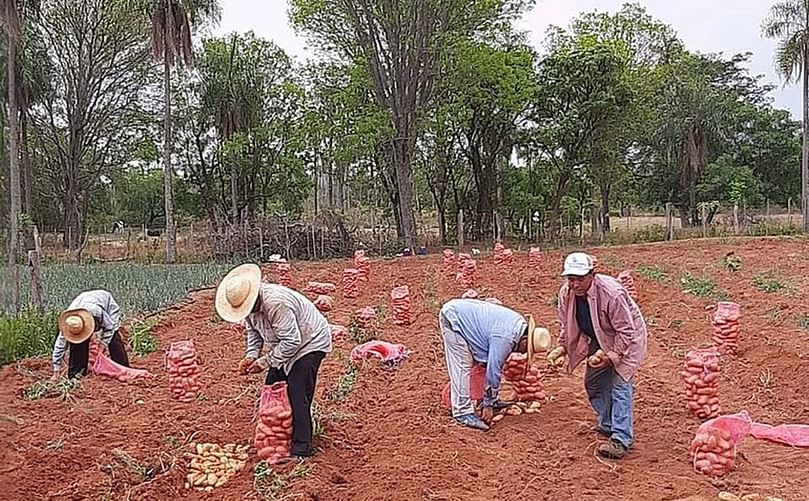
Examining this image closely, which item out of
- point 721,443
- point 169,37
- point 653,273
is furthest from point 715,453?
point 169,37

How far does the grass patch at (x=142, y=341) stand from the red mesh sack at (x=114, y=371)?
4.03 ft

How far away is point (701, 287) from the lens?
11961 mm

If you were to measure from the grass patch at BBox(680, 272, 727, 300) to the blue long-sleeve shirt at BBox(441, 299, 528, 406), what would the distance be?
669cm

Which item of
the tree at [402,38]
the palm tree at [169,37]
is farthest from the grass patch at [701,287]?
the palm tree at [169,37]

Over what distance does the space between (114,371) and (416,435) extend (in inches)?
131

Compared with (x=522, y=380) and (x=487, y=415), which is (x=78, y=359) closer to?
(x=487, y=415)

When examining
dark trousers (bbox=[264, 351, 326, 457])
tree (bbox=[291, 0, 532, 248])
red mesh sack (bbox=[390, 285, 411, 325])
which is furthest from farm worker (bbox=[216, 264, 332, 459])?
tree (bbox=[291, 0, 532, 248])

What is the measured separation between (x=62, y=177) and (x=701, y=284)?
26.5 meters

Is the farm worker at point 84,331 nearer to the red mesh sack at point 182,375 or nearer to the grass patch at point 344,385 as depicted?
the red mesh sack at point 182,375

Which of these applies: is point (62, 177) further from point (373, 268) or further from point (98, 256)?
point (373, 268)

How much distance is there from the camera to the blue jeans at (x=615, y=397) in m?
4.89

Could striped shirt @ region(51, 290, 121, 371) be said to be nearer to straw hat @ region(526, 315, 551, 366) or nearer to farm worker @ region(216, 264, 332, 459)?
farm worker @ region(216, 264, 332, 459)

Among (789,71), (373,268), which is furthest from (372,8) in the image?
(789,71)

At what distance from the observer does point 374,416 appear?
5.70 m
